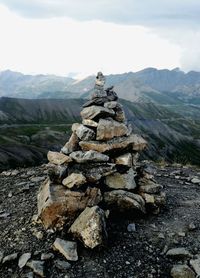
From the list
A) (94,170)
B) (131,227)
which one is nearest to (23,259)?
(131,227)

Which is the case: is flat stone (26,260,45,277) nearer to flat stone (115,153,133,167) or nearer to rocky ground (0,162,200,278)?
rocky ground (0,162,200,278)

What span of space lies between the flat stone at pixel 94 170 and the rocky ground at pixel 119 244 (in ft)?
8.88

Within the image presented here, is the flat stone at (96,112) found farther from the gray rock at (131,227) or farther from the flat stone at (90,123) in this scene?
the gray rock at (131,227)

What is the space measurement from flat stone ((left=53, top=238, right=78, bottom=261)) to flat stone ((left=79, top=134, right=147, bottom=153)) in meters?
6.74

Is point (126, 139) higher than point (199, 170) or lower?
higher

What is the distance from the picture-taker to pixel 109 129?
23.1 meters

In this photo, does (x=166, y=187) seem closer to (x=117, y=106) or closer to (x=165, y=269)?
(x=117, y=106)

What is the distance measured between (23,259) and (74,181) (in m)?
5.25

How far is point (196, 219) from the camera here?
835 inches

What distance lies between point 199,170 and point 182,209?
43.3 ft

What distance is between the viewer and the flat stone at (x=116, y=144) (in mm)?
22484

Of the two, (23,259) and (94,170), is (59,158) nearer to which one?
(94,170)

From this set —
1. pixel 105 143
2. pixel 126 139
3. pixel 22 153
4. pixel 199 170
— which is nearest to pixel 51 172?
pixel 105 143

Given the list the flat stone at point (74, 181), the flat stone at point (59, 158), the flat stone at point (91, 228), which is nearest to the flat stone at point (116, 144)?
the flat stone at point (59, 158)
